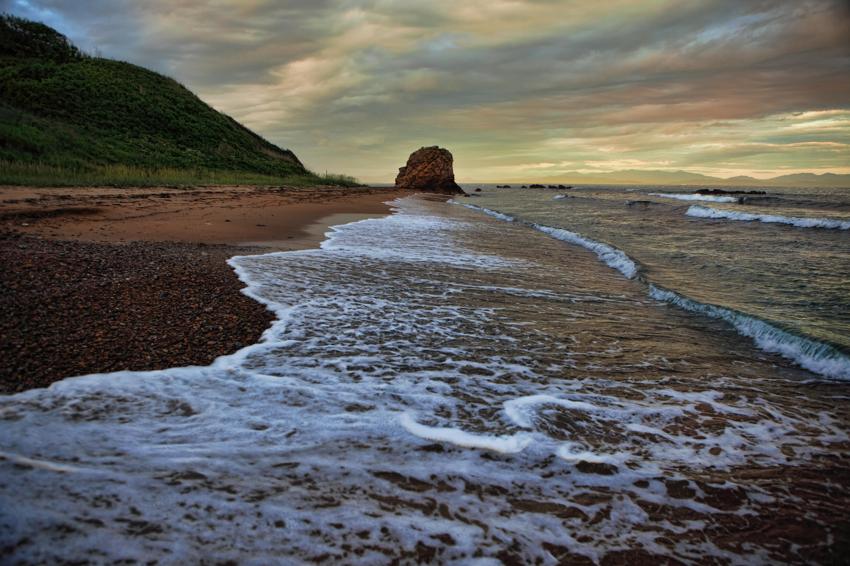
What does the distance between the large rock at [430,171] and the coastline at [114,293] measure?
47.4 m

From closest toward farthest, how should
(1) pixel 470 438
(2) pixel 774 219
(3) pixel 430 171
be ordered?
(1) pixel 470 438 → (2) pixel 774 219 → (3) pixel 430 171

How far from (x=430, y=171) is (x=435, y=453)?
184 ft

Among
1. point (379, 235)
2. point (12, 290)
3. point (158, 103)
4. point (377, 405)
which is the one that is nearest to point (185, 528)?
point (377, 405)

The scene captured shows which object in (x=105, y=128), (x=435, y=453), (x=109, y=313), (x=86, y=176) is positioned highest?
(x=105, y=128)

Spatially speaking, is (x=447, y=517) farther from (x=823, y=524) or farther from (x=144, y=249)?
(x=144, y=249)

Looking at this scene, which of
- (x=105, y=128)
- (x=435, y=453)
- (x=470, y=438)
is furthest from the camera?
(x=105, y=128)

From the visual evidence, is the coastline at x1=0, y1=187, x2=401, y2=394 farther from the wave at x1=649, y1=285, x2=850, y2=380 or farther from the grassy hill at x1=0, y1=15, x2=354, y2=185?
the grassy hill at x1=0, y1=15, x2=354, y2=185

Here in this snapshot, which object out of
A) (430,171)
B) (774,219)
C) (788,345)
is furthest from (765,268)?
(430,171)

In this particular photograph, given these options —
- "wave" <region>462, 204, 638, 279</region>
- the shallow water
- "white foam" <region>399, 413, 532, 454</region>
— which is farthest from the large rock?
"white foam" <region>399, 413, 532, 454</region>

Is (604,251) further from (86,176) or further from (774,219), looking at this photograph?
(86,176)

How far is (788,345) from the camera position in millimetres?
4852

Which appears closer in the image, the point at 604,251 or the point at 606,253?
the point at 606,253

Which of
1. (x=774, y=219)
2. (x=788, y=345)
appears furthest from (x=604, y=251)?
(x=774, y=219)

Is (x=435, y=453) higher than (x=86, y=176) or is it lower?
lower
